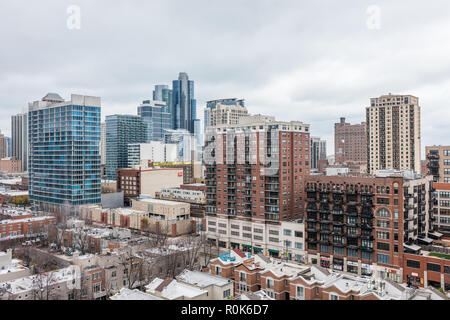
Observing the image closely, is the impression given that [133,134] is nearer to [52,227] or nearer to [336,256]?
[52,227]

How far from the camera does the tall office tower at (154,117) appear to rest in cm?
11219

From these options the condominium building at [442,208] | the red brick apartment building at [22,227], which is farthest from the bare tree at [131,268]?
the condominium building at [442,208]

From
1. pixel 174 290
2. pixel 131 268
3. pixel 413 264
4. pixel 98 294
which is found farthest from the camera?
pixel 413 264

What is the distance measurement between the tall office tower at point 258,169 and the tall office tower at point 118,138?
2204 inches

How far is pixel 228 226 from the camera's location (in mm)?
33000

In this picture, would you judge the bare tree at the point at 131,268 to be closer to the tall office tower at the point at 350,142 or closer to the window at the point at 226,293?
the window at the point at 226,293

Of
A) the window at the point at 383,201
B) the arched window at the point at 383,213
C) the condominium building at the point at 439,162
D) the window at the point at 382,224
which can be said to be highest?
the condominium building at the point at 439,162

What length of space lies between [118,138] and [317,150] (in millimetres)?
59702

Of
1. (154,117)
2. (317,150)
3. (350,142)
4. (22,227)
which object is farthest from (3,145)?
(350,142)

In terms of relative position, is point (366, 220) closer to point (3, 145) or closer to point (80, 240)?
point (80, 240)

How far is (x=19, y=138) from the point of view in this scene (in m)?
97.6

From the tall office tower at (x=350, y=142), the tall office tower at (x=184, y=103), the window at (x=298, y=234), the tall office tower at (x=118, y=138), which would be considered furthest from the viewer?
the tall office tower at (x=184, y=103)

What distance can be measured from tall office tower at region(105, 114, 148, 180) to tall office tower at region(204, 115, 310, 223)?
5598 centimetres
